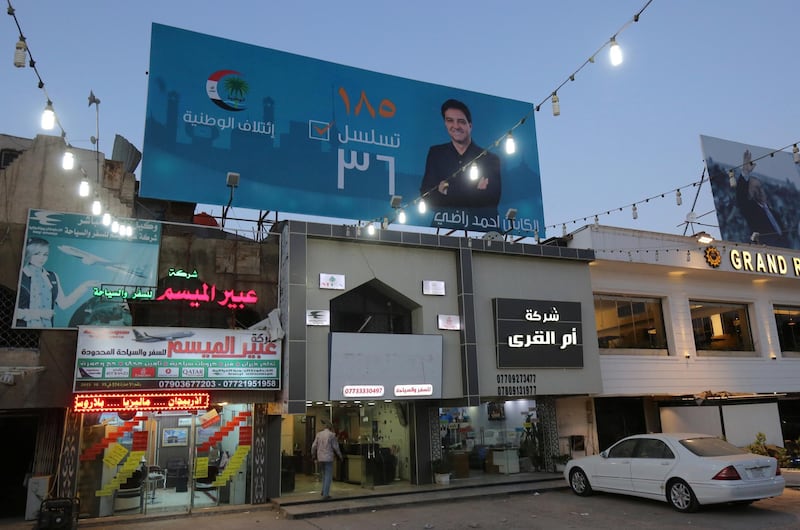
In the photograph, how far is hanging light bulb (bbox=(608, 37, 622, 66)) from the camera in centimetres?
919

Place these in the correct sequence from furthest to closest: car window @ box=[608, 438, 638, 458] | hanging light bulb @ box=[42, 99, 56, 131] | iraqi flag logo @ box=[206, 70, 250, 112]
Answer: iraqi flag logo @ box=[206, 70, 250, 112] < car window @ box=[608, 438, 638, 458] < hanging light bulb @ box=[42, 99, 56, 131]

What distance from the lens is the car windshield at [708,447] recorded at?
11453mm

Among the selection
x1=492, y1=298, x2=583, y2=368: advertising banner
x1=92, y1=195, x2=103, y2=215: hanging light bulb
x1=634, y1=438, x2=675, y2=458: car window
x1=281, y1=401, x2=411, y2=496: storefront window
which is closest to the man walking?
x1=281, y1=401, x2=411, y2=496: storefront window

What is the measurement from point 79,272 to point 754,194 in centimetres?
2487

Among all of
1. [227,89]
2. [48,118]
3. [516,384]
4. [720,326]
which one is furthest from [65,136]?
[720,326]

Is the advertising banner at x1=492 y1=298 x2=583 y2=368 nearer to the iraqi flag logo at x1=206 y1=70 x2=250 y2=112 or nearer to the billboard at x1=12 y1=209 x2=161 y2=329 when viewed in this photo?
the billboard at x1=12 y1=209 x2=161 y2=329

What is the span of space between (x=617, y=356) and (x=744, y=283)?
284 inches

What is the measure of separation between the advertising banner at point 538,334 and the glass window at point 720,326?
6.05 metres

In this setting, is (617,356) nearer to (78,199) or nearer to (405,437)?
(405,437)

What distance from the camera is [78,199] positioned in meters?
13.6

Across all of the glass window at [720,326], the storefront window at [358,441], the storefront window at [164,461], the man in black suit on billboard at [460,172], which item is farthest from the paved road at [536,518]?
the man in black suit on billboard at [460,172]

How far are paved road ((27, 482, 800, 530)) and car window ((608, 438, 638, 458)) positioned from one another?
99cm

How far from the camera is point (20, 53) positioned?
8.69m

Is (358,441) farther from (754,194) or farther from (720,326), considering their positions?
(754,194)
